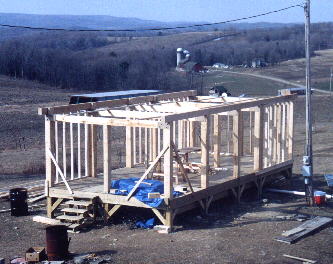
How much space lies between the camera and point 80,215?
14367 mm

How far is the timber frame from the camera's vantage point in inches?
550

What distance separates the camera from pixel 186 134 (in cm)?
1959

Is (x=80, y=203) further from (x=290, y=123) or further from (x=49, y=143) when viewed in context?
(x=290, y=123)

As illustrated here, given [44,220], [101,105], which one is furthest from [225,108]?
[44,220]

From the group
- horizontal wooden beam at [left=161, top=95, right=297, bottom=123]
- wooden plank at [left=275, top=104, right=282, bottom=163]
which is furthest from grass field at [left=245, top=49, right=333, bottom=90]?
horizontal wooden beam at [left=161, top=95, right=297, bottom=123]

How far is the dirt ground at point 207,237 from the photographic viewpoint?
12.1 m

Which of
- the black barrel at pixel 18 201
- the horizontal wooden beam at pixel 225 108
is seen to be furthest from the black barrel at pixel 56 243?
the black barrel at pixel 18 201

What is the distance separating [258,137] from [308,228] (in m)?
3.75

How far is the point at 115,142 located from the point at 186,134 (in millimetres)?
9894

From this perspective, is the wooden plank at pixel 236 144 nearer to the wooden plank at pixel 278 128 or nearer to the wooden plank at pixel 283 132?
the wooden plank at pixel 278 128

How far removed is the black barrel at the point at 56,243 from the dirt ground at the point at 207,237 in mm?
554

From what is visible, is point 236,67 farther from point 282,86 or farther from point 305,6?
point 305,6

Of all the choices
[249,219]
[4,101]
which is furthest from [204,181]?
[4,101]

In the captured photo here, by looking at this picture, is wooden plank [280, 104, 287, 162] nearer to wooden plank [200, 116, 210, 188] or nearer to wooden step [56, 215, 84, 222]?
wooden plank [200, 116, 210, 188]
